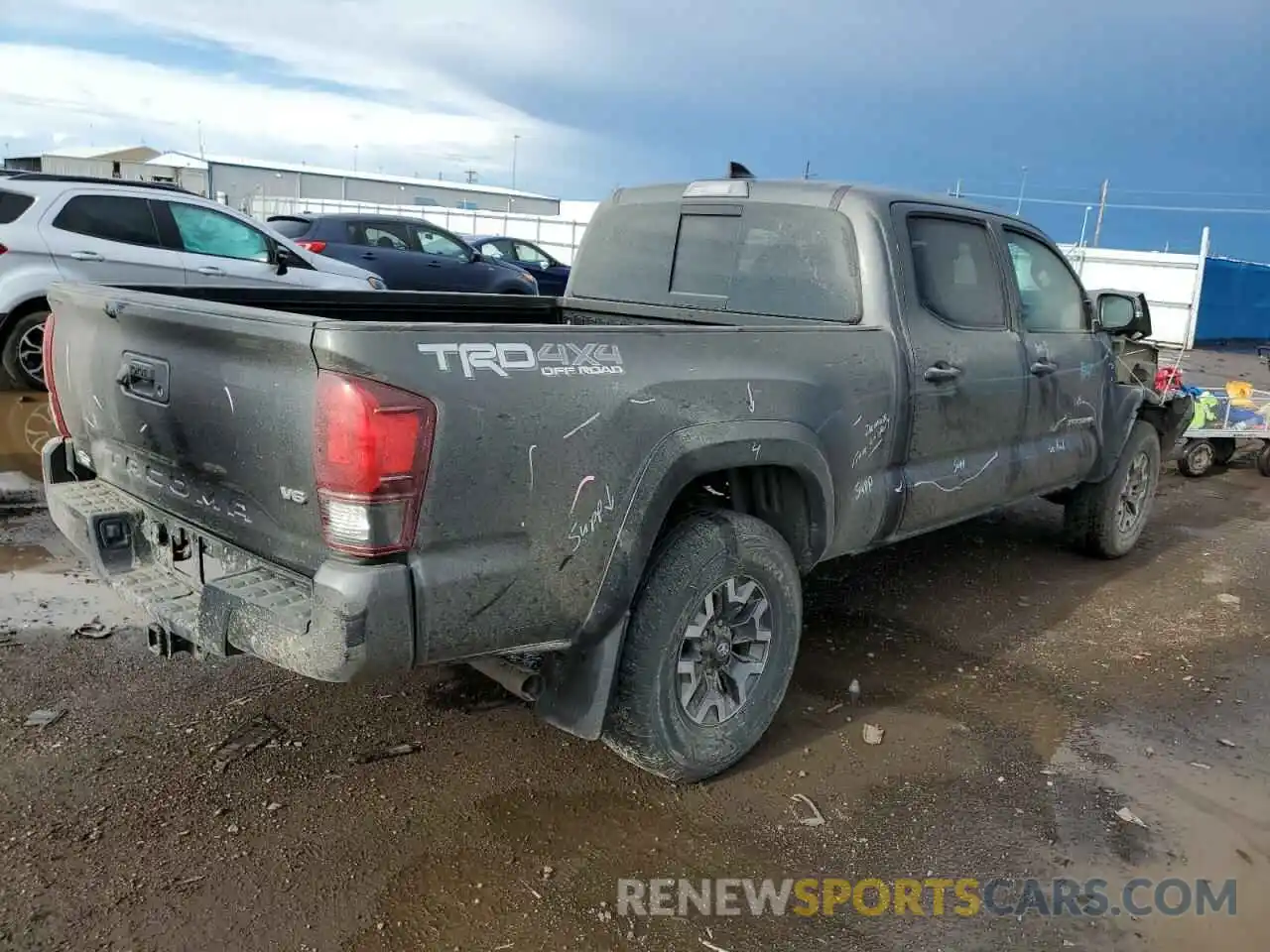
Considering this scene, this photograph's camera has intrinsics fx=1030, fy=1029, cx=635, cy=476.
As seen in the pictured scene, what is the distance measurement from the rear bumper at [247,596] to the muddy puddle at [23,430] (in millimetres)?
3942

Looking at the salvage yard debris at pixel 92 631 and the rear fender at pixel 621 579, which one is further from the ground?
the rear fender at pixel 621 579

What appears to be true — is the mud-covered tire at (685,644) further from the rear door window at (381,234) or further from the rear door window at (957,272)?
the rear door window at (381,234)

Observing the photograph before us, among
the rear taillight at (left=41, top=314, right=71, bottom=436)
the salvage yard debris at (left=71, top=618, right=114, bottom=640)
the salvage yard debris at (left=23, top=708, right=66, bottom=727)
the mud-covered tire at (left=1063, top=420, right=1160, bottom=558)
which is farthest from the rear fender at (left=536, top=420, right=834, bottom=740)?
the mud-covered tire at (left=1063, top=420, right=1160, bottom=558)

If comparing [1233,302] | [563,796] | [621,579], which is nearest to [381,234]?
[563,796]

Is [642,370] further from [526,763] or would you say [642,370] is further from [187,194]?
[187,194]

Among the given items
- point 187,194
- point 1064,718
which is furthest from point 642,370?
point 187,194

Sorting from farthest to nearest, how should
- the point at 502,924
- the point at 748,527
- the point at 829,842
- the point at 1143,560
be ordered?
the point at 1143,560
the point at 748,527
the point at 829,842
the point at 502,924

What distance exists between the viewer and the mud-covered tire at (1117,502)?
6.06m

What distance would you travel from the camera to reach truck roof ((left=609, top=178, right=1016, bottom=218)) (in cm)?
420

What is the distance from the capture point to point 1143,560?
647 centimetres

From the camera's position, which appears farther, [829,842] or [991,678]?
[991,678]

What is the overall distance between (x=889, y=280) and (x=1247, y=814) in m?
2.27

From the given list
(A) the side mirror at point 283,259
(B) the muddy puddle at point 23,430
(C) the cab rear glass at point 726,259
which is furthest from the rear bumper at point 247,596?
(A) the side mirror at point 283,259

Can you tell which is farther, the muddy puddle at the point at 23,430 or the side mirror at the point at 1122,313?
the muddy puddle at the point at 23,430
